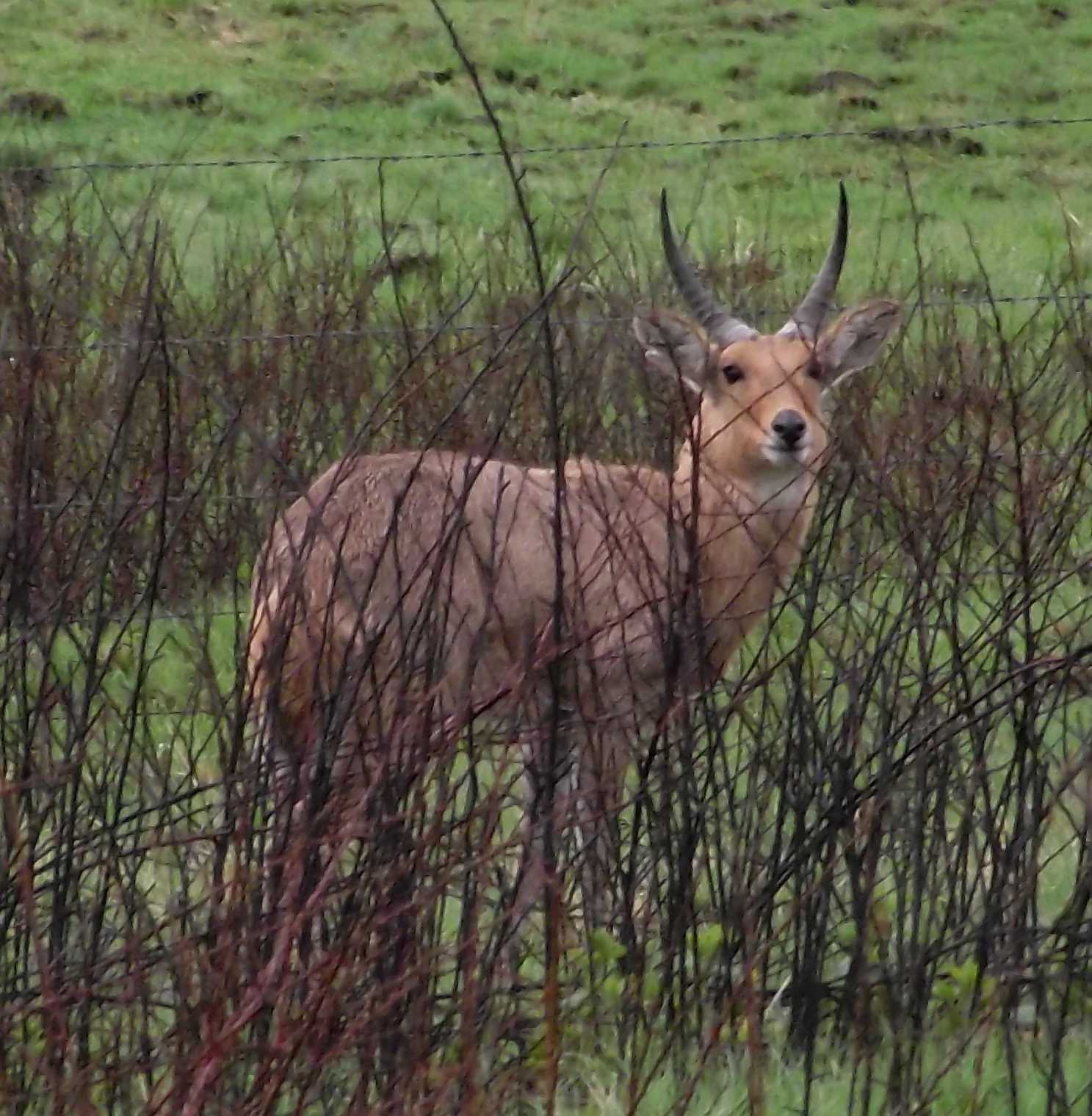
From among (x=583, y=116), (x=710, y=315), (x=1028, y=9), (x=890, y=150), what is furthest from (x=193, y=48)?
(x=710, y=315)

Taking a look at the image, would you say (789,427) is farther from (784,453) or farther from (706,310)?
(706,310)

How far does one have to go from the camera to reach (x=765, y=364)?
662cm

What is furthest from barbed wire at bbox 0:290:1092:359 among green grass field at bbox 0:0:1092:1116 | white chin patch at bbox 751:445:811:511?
white chin patch at bbox 751:445:811:511

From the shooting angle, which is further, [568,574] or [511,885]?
[568,574]

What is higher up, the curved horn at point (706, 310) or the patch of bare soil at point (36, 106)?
the curved horn at point (706, 310)

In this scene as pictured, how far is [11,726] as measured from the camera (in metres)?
4.08

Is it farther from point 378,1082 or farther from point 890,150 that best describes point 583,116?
point 378,1082

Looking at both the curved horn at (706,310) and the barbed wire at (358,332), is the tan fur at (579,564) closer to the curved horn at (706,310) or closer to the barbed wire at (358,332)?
the curved horn at (706,310)

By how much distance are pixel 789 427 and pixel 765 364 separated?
304mm

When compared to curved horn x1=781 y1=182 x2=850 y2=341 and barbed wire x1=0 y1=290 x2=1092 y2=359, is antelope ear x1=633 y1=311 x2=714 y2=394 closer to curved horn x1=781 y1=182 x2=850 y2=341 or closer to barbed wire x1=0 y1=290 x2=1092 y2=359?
barbed wire x1=0 y1=290 x2=1092 y2=359

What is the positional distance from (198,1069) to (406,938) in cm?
63

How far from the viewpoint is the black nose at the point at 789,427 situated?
21.0 feet

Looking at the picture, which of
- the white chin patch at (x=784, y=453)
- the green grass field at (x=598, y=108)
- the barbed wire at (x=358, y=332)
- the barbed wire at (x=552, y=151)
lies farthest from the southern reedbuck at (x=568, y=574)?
the green grass field at (x=598, y=108)

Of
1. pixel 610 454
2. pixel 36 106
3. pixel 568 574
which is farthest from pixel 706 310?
pixel 36 106
